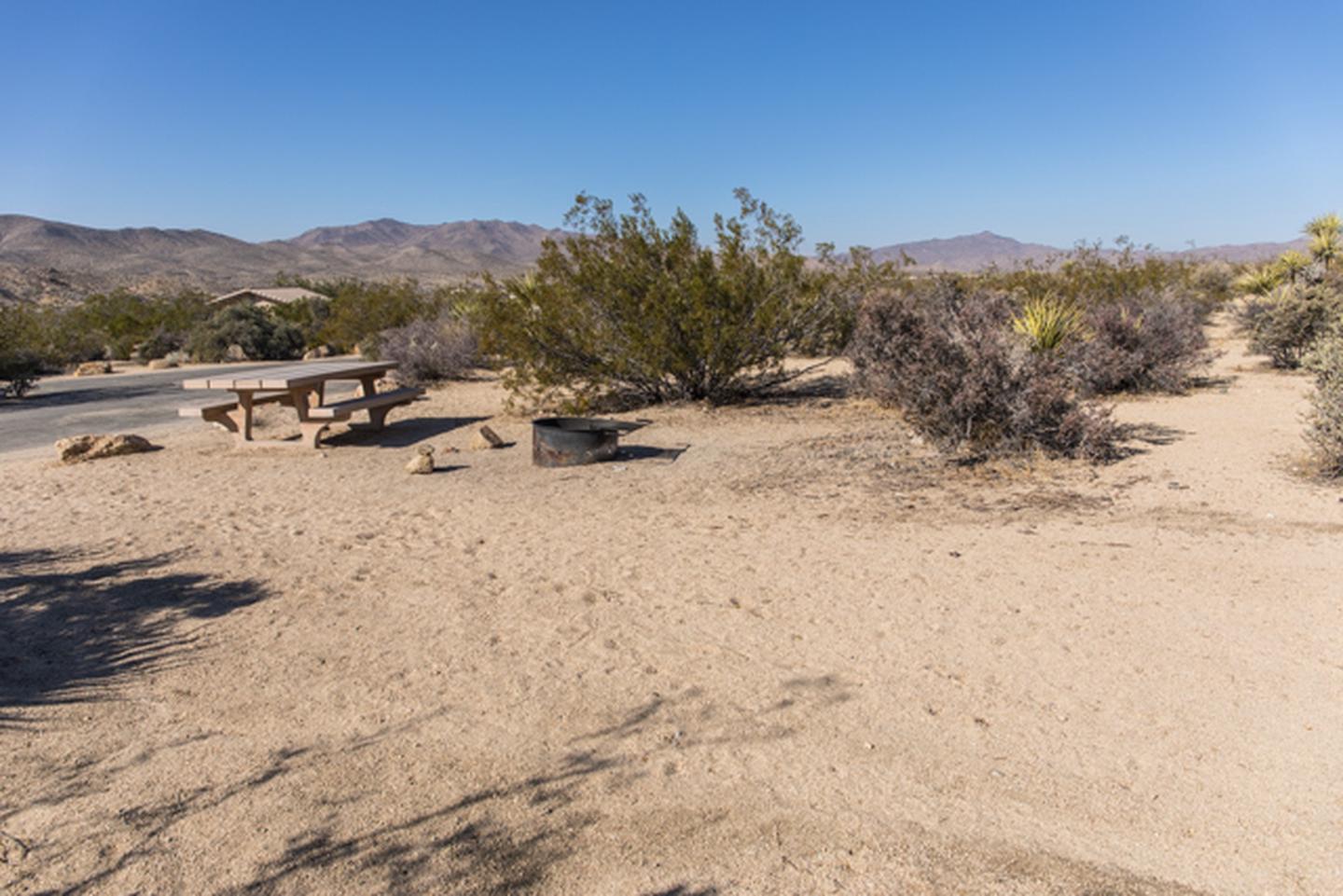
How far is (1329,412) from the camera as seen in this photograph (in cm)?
715

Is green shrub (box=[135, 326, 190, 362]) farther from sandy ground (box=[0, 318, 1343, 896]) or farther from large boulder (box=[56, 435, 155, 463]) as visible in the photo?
sandy ground (box=[0, 318, 1343, 896])

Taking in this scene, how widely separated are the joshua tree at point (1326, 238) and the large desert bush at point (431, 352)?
63.8 ft

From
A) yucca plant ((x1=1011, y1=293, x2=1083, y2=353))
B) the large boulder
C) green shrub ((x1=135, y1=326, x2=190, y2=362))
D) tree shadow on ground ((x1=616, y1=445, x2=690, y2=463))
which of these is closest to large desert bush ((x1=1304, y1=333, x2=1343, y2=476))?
yucca plant ((x1=1011, y1=293, x2=1083, y2=353))

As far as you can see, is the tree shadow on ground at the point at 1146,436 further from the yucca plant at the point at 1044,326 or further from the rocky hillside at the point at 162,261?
the rocky hillside at the point at 162,261

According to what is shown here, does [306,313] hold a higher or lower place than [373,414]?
higher

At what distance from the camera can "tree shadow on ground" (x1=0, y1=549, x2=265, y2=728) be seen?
3.99m

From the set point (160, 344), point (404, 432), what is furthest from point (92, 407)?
point (160, 344)

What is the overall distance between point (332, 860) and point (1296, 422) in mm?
10710

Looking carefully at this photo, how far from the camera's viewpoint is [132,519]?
6895mm

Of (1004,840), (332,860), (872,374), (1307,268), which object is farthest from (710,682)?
(1307,268)

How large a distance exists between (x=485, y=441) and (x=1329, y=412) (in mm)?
8000

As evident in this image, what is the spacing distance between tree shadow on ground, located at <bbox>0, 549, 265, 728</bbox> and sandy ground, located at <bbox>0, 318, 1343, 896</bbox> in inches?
0.9

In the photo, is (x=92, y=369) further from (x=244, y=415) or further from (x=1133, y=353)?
(x=1133, y=353)

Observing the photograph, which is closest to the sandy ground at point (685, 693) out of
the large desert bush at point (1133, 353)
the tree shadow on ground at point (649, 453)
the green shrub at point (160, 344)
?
the tree shadow on ground at point (649, 453)
